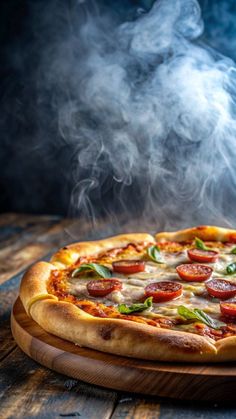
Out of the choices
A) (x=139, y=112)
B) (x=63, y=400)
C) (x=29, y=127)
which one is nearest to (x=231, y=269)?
(x=63, y=400)

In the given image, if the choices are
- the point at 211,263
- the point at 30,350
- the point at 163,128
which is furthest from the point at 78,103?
the point at 30,350

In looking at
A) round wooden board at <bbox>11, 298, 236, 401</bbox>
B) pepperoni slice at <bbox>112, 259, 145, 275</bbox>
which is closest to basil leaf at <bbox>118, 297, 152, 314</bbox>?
round wooden board at <bbox>11, 298, 236, 401</bbox>

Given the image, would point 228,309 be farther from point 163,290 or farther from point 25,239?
point 25,239

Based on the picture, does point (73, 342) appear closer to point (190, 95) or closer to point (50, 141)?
point (190, 95)

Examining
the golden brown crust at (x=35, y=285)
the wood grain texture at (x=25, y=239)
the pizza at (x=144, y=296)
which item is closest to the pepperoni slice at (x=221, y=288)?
the pizza at (x=144, y=296)

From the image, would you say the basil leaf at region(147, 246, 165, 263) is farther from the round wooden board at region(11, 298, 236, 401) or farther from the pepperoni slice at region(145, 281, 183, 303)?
the round wooden board at region(11, 298, 236, 401)

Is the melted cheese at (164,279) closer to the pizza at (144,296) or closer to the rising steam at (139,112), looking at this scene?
the pizza at (144,296)
